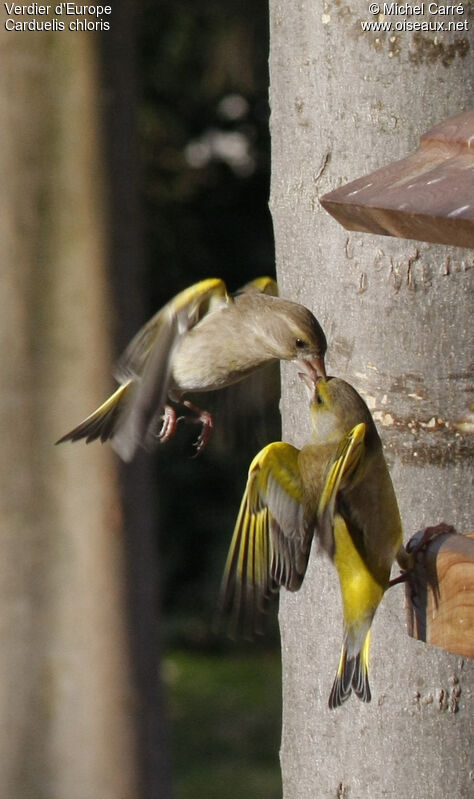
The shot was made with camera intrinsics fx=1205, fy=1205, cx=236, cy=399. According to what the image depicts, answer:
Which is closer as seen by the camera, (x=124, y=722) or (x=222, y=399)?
(x=222, y=399)

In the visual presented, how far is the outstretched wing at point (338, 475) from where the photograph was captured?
2.80 metres

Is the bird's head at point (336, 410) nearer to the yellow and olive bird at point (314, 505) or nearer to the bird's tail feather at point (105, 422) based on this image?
the yellow and olive bird at point (314, 505)

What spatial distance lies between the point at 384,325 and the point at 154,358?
0.64m

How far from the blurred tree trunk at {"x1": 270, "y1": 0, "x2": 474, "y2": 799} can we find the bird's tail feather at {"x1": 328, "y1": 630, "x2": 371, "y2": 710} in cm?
11

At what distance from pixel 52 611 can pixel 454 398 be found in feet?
10.1

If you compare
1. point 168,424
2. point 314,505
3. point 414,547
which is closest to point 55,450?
point 168,424

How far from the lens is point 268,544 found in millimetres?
2916

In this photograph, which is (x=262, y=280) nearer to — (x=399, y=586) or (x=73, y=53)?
(x=399, y=586)

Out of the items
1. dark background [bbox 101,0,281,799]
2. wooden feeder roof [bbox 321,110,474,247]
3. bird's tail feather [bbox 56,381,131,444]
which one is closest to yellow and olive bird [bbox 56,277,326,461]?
bird's tail feather [bbox 56,381,131,444]

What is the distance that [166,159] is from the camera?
9141 millimetres

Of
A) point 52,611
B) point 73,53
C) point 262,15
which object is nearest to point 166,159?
point 262,15

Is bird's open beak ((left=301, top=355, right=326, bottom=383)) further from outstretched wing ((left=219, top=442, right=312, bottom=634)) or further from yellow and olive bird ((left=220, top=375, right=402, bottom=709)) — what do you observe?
outstretched wing ((left=219, top=442, right=312, bottom=634))

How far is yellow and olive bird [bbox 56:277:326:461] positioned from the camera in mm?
3027

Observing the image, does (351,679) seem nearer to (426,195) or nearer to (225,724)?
(426,195)
